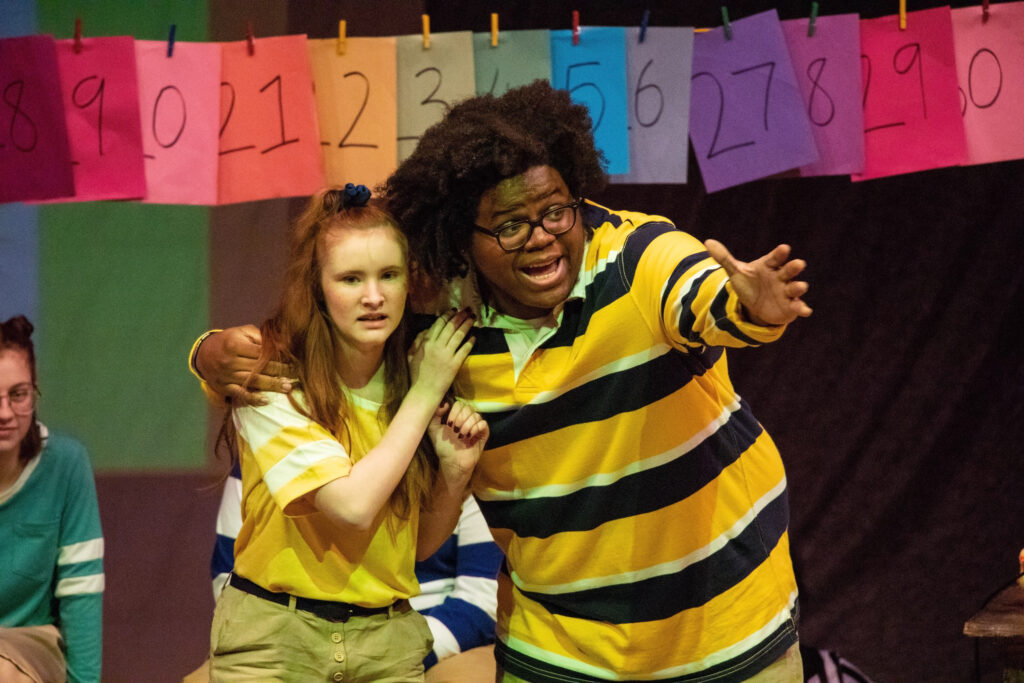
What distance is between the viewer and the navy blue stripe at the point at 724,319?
148cm

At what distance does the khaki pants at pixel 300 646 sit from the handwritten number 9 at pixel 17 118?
4.86 ft

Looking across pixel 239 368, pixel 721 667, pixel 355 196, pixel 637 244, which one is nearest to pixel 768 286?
pixel 637 244

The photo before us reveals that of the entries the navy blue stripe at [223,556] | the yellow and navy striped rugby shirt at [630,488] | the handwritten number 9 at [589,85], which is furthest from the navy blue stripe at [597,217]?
the navy blue stripe at [223,556]

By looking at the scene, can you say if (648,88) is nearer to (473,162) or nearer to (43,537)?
(473,162)

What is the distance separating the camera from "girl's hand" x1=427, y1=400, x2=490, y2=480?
1904 millimetres

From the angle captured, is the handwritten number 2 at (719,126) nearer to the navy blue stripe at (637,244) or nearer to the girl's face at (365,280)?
the navy blue stripe at (637,244)

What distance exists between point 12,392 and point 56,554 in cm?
45

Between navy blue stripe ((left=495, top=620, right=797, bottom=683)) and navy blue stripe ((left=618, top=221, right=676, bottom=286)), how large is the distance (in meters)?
0.69

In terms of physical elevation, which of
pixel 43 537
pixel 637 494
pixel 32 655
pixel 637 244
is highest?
pixel 637 244

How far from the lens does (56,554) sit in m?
2.85

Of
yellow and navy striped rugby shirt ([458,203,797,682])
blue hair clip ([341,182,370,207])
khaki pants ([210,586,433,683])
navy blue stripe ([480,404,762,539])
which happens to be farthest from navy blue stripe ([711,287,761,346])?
khaki pants ([210,586,433,683])

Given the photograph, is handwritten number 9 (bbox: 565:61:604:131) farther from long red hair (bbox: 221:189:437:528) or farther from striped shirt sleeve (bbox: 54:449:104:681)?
striped shirt sleeve (bbox: 54:449:104:681)

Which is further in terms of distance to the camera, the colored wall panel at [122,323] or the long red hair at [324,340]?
the colored wall panel at [122,323]

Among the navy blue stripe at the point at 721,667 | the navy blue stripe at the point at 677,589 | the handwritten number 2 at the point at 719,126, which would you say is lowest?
the navy blue stripe at the point at 721,667
